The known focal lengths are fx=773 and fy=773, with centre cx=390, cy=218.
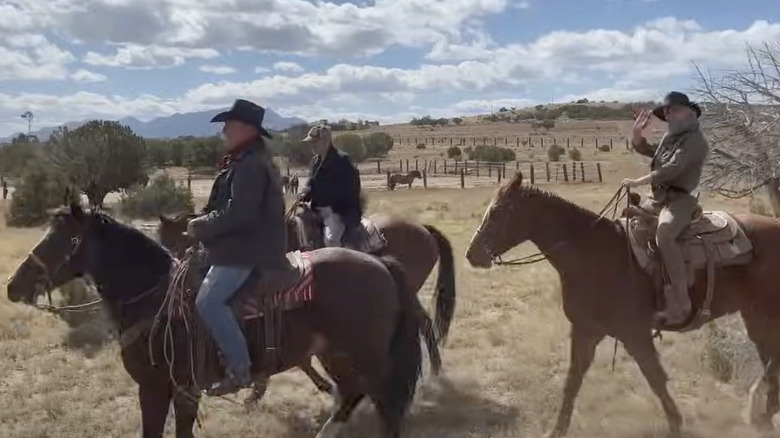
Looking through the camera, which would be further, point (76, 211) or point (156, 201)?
point (156, 201)

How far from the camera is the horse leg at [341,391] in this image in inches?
229

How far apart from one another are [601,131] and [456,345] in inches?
3564

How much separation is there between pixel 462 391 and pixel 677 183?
3.20 meters

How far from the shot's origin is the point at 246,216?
482 centimetres

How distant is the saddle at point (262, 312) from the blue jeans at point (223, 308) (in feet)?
0.25

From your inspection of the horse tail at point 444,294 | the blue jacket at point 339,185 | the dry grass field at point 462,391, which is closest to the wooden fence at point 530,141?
the dry grass field at point 462,391

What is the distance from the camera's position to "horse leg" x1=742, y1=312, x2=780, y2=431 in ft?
22.2

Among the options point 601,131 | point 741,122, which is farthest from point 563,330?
point 601,131

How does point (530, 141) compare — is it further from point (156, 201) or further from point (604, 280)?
point (604, 280)

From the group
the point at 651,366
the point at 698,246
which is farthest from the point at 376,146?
the point at 651,366

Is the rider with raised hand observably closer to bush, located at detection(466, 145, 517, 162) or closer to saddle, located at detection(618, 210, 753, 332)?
saddle, located at detection(618, 210, 753, 332)

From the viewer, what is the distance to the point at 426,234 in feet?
28.9

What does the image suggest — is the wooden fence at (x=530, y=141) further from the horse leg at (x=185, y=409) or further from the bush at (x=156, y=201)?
the horse leg at (x=185, y=409)

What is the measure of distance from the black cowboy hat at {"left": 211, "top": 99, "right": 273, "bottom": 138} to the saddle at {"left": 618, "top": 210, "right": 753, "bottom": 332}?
11.3 feet
